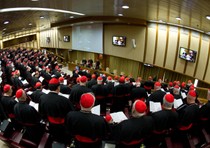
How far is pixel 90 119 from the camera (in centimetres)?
274

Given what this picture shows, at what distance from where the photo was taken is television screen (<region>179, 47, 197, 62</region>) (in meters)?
9.98

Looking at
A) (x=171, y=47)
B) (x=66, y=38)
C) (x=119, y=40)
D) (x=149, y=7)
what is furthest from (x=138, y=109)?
(x=66, y=38)

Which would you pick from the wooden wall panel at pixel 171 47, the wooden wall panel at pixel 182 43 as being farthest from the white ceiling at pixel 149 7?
the wooden wall panel at pixel 171 47

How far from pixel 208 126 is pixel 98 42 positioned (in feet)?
45.4

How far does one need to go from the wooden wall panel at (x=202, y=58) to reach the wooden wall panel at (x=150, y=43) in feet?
11.3

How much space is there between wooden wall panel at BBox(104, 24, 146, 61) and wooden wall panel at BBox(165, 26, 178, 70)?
2.08 m

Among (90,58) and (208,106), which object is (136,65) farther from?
(208,106)

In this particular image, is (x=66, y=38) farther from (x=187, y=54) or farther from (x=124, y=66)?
(x=187, y=54)

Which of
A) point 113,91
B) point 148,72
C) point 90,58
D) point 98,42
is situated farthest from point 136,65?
point 113,91

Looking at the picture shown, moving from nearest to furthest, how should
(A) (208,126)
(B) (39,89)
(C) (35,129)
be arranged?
(C) (35,129) < (A) (208,126) < (B) (39,89)

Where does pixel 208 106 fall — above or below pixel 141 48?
below

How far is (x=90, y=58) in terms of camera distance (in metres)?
19.3

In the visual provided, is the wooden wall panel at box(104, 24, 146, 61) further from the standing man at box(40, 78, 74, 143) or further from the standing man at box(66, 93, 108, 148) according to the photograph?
the standing man at box(66, 93, 108, 148)

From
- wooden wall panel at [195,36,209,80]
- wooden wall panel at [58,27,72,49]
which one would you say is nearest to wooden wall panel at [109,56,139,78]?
wooden wall panel at [195,36,209,80]
